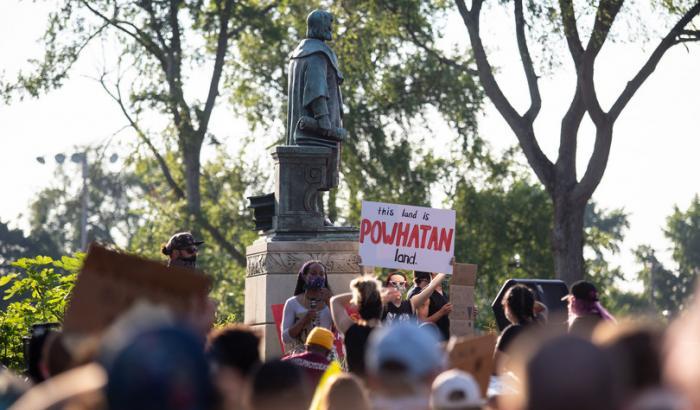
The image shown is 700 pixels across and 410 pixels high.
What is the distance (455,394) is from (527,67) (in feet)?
69.6

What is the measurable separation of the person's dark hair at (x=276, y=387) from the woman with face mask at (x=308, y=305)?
19.1 ft

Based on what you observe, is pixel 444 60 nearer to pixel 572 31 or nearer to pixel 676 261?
pixel 572 31

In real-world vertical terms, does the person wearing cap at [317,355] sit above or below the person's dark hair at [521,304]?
below

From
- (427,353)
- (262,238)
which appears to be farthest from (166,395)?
(262,238)

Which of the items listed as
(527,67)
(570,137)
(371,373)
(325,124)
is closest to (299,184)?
(325,124)

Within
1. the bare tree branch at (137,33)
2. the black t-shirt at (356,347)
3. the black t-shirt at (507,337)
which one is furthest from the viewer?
the bare tree branch at (137,33)

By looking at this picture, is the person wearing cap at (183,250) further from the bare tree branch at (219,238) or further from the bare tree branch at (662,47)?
the bare tree branch at (219,238)

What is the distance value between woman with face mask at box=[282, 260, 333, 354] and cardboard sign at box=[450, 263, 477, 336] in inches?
120

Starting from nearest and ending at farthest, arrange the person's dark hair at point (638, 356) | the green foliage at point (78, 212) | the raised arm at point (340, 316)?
1. the person's dark hair at point (638, 356)
2. the raised arm at point (340, 316)
3. the green foliage at point (78, 212)

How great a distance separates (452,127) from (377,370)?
36449mm

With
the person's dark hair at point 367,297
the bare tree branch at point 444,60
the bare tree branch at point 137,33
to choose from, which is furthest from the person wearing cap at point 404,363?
the bare tree branch at point 137,33

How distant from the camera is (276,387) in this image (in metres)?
5.36

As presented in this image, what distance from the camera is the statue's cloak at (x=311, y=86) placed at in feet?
52.9

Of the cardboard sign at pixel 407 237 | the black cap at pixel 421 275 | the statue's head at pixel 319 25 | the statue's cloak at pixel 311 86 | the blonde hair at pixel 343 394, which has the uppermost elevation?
the statue's head at pixel 319 25
